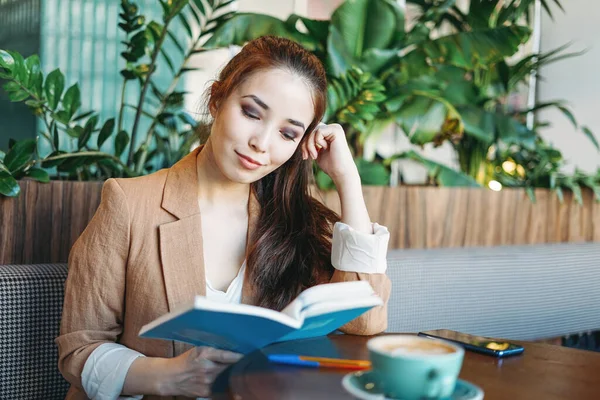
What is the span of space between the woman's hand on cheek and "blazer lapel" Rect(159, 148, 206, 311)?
269 millimetres

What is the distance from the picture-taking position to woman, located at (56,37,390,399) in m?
1.26

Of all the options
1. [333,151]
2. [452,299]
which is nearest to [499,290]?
[452,299]

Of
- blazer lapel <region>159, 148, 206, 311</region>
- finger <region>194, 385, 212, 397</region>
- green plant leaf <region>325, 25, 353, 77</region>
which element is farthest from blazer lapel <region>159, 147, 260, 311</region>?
green plant leaf <region>325, 25, 353, 77</region>

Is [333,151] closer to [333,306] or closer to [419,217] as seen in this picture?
[333,306]

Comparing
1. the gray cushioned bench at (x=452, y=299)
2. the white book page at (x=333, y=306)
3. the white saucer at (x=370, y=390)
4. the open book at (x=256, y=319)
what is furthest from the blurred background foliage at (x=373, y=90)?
the white saucer at (x=370, y=390)

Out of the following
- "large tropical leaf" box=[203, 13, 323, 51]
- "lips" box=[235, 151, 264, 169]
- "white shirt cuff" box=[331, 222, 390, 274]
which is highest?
"large tropical leaf" box=[203, 13, 323, 51]

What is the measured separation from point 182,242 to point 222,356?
0.37 metres

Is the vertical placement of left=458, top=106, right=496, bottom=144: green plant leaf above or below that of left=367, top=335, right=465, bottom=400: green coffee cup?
above

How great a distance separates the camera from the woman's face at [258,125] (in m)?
1.27

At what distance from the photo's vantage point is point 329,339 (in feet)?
3.75

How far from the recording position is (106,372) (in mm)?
1190

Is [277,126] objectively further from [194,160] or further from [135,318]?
[135,318]

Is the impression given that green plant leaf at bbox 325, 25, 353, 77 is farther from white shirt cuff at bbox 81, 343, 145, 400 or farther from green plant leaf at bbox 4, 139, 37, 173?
white shirt cuff at bbox 81, 343, 145, 400

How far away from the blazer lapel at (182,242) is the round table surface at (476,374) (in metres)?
0.33
